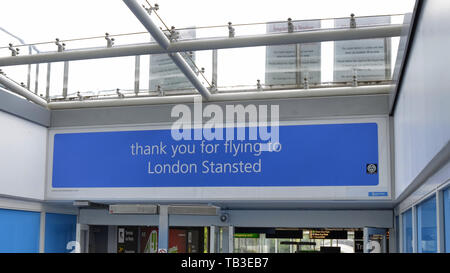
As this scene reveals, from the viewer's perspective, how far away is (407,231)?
7.06m

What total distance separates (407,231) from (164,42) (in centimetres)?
387

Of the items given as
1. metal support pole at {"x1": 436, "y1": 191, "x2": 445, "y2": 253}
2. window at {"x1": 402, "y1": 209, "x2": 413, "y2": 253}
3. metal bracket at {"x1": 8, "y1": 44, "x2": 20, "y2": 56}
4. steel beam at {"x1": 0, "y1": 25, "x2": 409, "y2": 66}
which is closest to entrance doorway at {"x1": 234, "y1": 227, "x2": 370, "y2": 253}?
window at {"x1": 402, "y1": 209, "x2": 413, "y2": 253}

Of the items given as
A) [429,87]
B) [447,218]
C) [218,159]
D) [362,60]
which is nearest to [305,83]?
[362,60]

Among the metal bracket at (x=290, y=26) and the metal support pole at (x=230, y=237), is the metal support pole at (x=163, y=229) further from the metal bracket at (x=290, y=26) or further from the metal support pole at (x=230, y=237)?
the metal support pole at (x=230, y=237)

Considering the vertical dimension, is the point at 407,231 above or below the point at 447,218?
below

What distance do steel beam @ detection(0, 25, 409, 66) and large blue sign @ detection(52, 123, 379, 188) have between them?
1.94 meters

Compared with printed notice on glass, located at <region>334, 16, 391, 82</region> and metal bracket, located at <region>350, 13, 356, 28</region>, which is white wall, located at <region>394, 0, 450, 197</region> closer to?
metal bracket, located at <region>350, 13, 356, 28</region>

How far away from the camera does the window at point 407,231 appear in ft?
21.8

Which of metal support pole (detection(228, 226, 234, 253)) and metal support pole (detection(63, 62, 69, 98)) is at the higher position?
metal support pole (detection(63, 62, 69, 98))

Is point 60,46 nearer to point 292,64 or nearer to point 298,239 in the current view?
point 292,64

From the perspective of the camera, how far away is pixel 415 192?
591 centimetres

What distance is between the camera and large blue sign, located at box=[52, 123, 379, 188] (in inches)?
302

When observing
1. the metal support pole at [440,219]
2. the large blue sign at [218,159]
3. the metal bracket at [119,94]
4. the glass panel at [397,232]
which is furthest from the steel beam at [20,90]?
the metal support pole at [440,219]

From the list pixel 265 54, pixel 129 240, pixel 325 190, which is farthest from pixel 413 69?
pixel 129 240
